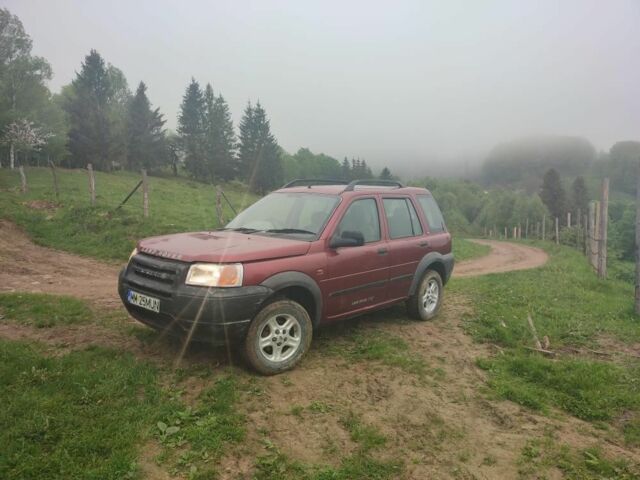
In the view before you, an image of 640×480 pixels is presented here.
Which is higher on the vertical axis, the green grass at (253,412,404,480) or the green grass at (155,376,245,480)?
the green grass at (155,376,245,480)

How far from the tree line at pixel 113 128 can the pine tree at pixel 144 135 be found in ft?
0.34

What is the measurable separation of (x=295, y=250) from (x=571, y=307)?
594 centimetres

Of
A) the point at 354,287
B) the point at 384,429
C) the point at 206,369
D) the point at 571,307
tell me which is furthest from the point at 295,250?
the point at 571,307

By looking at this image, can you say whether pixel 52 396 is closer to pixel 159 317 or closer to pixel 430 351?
pixel 159 317

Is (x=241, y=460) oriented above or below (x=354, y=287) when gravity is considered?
below

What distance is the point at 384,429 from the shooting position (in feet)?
11.8

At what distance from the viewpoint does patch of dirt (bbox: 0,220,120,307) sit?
714 cm

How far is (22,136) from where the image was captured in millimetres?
35250

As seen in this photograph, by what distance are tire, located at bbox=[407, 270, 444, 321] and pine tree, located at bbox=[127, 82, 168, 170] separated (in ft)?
158

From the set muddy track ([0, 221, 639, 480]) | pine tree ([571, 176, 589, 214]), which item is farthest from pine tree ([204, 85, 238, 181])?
pine tree ([571, 176, 589, 214])

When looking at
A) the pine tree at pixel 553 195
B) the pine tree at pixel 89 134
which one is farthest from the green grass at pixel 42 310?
the pine tree at pixel 553 195

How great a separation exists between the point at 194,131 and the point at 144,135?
7813mm

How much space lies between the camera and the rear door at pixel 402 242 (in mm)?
5781

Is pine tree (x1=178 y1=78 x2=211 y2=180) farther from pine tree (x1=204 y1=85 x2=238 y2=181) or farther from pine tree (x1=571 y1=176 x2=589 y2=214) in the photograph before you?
pine tree (x1=571 y1=176 x2=589 y2=214)
